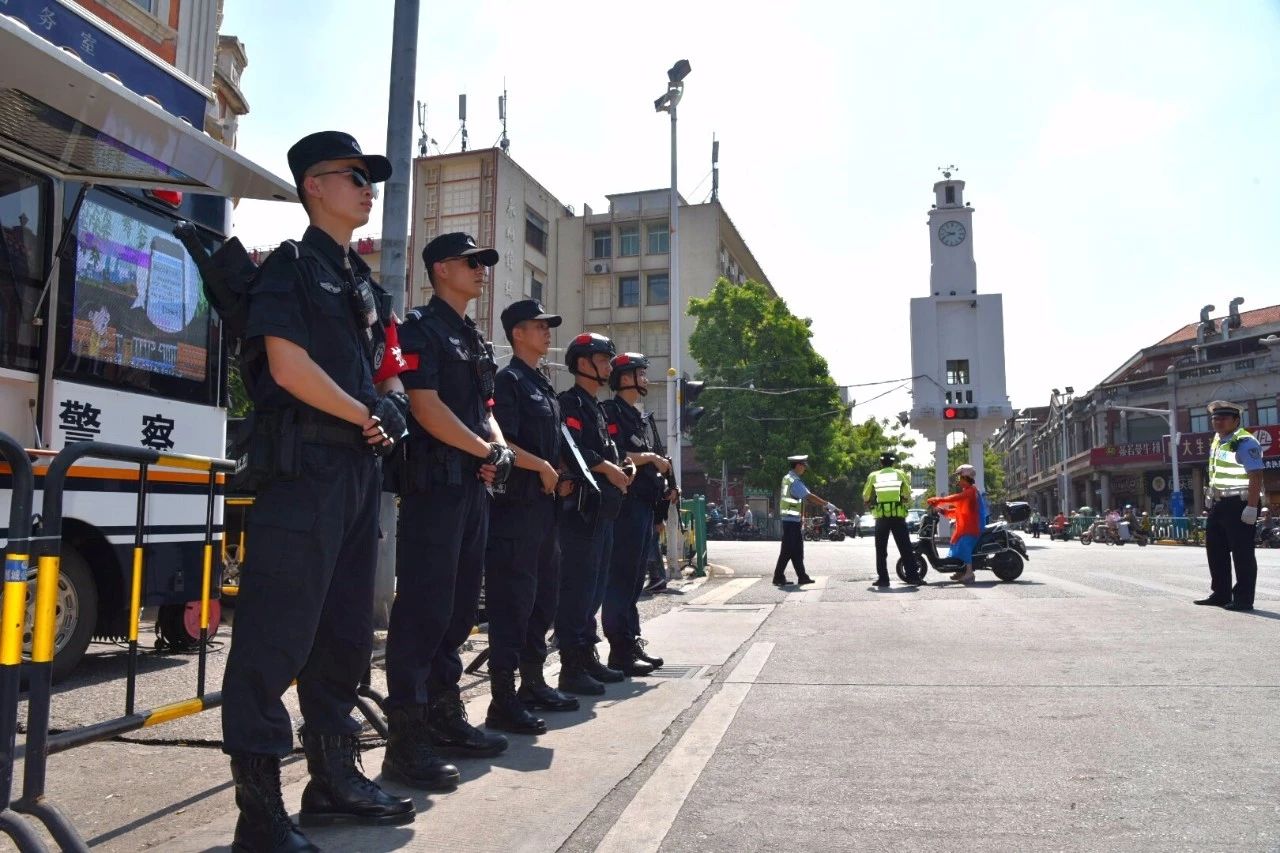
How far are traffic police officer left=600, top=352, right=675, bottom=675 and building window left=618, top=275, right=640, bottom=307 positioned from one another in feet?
141

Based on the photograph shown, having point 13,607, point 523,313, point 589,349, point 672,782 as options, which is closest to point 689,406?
point 589,349

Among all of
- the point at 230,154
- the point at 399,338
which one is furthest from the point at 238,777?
the point at 230,154

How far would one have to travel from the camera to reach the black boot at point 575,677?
5.11 m

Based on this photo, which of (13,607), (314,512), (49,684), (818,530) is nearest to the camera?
(13,607)

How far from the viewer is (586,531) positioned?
5039 millimetres

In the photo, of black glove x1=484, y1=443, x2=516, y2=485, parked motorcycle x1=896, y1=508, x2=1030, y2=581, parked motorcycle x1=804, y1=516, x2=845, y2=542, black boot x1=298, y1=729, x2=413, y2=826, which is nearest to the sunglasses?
black glove x1=484, y1=443, x2=516, y2=485

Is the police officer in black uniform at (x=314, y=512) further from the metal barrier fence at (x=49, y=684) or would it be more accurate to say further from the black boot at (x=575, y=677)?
the black boot at (x=575, y=677)

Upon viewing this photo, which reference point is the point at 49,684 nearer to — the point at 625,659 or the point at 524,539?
the point at 524,539

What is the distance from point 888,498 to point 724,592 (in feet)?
8.38

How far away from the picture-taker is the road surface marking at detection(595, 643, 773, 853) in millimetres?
2801

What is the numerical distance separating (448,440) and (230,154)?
205cm

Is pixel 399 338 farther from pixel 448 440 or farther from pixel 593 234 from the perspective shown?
pixel 593 234

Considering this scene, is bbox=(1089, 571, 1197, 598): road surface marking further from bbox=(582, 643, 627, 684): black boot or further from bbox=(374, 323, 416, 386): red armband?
bbox=(374, 323, 416, 386): red armband

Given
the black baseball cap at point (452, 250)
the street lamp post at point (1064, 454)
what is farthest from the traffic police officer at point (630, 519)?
the street lamp post at point (1064, 454)
